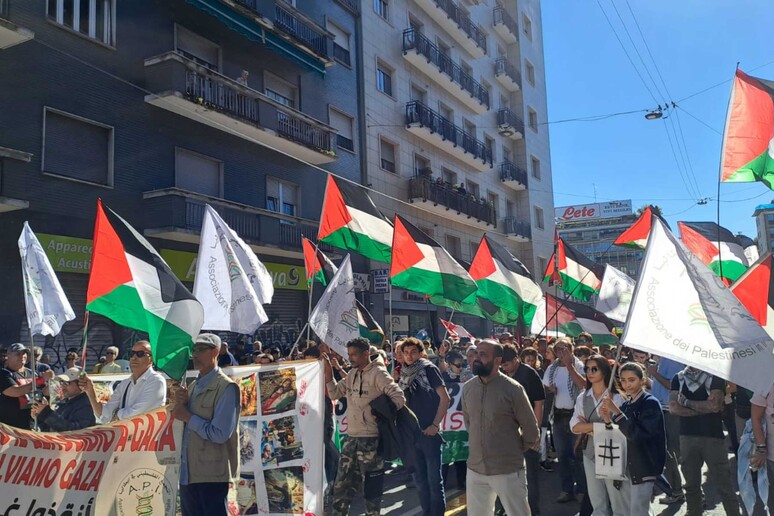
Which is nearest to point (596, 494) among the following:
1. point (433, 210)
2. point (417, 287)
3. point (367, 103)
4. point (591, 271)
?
point (417, 287)

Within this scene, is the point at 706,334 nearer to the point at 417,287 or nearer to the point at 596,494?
the point at 596,494

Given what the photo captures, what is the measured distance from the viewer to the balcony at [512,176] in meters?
32.4

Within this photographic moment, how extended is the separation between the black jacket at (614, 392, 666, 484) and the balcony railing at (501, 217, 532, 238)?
89.4ft

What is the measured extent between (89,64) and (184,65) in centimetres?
193

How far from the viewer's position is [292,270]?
1802 centimetres

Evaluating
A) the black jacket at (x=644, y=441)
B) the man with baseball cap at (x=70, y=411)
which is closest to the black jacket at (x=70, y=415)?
the man with baseball cap at (x=70, y=411)

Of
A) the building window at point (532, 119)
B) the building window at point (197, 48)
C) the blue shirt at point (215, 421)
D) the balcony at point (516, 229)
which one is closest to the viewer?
the blue shirt at point (215, 421)

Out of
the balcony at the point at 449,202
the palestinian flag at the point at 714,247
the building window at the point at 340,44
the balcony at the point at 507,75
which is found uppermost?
the balcony at the point at 507,75

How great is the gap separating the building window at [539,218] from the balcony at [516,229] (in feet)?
7.54

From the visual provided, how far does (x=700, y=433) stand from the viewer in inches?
230

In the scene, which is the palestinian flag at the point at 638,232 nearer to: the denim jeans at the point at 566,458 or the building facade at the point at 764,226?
the denim jeans at the point at 566,458

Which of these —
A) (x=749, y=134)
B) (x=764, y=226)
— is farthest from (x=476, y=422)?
(x=764, y=226)

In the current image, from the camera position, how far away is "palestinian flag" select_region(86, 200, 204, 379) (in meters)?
4.98

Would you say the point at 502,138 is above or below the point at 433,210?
above
